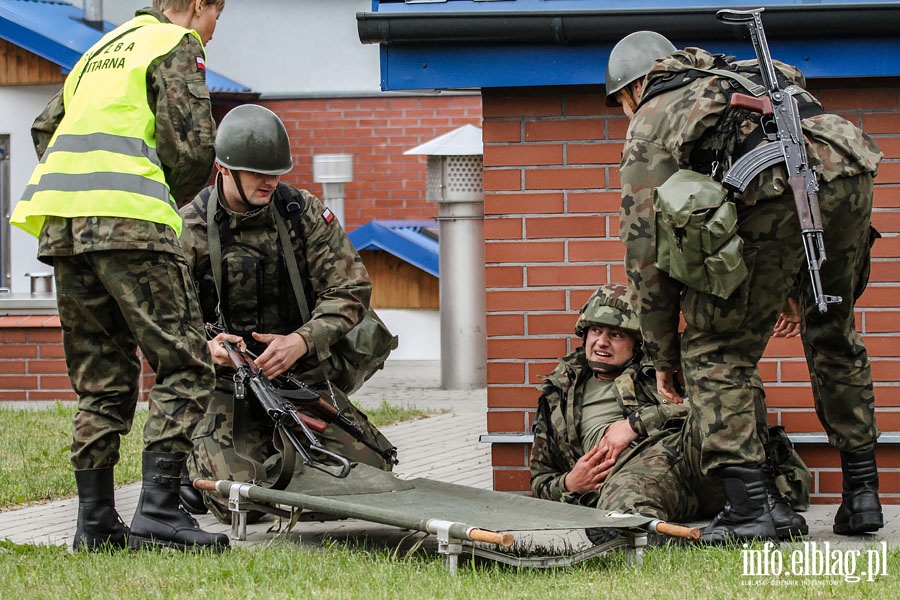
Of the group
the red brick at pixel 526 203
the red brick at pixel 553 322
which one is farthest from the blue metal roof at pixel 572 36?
the red brick at pixel 553 322

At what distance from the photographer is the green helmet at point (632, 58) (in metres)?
5.07

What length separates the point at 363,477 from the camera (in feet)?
16.7

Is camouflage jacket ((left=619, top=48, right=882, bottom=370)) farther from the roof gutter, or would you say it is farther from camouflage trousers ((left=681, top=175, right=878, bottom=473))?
the roof gutter

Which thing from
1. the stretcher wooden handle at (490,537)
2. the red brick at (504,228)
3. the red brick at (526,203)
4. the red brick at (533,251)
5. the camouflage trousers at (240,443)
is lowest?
the stretcher wooden handle at (490,537)

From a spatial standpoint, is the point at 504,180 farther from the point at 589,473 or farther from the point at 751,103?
the point at 751,103

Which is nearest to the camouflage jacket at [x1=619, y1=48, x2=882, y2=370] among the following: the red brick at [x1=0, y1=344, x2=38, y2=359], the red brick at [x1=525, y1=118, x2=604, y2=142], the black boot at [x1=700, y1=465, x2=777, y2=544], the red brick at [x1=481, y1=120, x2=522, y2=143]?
the black boot at [x1=700, y1=465, x2=777, y2=544]

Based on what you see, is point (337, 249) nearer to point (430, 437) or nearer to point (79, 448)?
point (79, 448)

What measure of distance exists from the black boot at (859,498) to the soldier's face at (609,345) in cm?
98

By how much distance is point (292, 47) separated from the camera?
14727 millimetres

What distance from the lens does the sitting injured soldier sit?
5133 millimetres

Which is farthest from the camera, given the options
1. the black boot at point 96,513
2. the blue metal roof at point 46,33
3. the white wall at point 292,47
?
the white wall at point 292,47

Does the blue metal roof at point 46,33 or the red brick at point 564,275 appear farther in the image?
the blue metal roof at point 46,33

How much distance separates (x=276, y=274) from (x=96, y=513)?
4.74ft

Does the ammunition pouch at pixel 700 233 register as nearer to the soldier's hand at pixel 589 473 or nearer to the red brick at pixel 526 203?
the soldier's hand at pixel 589 473
